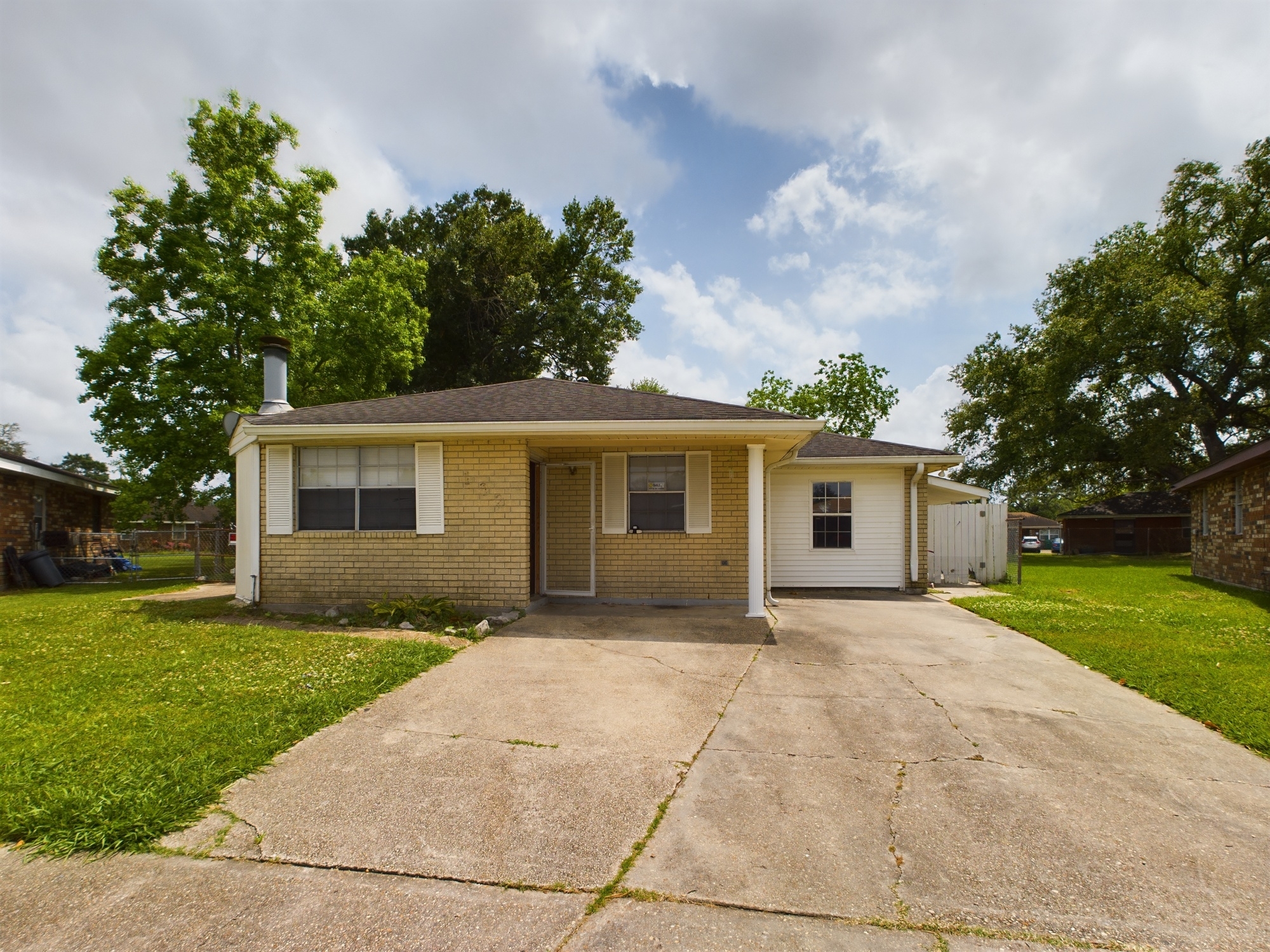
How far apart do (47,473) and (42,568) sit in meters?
2.77

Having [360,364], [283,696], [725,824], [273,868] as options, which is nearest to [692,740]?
[725,824]

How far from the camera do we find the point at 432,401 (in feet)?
31.7

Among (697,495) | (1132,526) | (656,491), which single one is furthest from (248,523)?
(1132,526)

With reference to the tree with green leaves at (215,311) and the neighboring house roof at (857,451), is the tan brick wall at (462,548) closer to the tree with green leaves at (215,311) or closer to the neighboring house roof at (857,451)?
the neighboring house roof at (857,451)

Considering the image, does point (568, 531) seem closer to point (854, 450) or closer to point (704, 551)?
point (704, 551)

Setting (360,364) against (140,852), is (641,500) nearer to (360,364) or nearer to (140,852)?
(140,852)

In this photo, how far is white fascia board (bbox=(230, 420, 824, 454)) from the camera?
7.90m

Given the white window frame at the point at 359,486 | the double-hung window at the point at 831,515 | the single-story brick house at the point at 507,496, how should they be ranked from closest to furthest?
the single-story brick house at the point at 507,496 → the white window frame at the point at 359,486 → the double-hung window at the point at 831,515

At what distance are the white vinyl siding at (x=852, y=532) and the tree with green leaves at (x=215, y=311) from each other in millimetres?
14321

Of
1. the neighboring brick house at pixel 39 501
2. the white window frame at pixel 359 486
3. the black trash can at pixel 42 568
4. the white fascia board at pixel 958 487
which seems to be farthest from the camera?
the neighboring brick house at pixel 39 501

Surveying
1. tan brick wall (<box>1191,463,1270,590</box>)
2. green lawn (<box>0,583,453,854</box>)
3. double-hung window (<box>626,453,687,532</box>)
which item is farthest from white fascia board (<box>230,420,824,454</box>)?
tan brick wall (<box>1191,463,1270,590</box>)

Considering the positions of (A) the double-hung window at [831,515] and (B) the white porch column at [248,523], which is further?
(A) the double-hung window at [831,515]

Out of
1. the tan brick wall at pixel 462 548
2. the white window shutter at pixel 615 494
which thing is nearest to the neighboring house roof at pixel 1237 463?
the white window shutter at pixel 615 494

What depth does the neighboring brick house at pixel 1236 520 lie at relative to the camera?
41.3 ft
